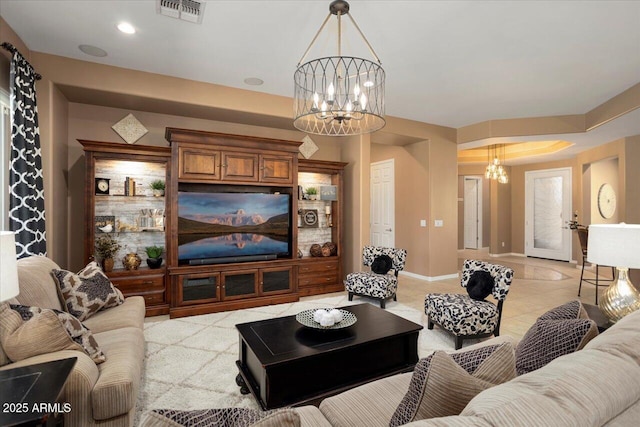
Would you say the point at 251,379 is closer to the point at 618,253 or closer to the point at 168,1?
the point at 618,253

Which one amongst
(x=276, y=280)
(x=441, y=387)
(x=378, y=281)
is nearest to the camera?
(x=441, y=387)

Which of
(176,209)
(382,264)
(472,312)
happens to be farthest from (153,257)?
(472,312)

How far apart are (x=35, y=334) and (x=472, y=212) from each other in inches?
391

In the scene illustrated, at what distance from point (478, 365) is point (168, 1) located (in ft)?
9.98

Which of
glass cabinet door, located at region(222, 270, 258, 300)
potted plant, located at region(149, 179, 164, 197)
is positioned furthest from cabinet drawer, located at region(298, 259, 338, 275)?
potted plant, located at region(149, 179, 164, 197)

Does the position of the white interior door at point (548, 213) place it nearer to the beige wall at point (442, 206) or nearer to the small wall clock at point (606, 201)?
the small wall clock at point (606, 201)

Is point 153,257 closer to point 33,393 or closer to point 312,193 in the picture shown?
point 312,193

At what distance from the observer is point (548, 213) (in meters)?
8.30

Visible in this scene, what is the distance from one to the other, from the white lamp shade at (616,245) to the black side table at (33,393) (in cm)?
281

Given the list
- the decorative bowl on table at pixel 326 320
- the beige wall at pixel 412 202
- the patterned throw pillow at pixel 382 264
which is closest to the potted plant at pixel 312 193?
the patterned throw pillow at pixel 382 264

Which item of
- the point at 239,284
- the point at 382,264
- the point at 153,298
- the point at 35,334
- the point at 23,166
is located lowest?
the point at 153,298

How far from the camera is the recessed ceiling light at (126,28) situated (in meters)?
2.75

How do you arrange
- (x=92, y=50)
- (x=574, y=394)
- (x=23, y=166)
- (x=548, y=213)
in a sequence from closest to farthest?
1. (x=574, y=394)
2. (x=23, y=166)
3. (x=92, y=50)
4. (x=548, y=213)

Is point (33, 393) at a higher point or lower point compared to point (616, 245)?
lower
